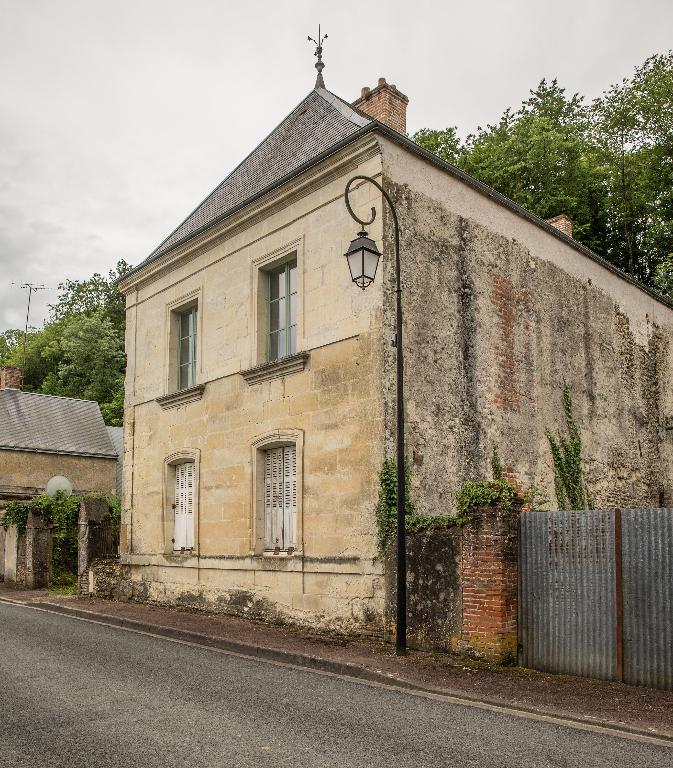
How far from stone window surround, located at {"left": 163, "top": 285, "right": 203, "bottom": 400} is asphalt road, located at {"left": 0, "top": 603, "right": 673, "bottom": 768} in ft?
23.2

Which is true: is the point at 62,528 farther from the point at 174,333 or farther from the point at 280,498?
the point at 280,498

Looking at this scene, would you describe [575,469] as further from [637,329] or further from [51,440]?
[51,440]

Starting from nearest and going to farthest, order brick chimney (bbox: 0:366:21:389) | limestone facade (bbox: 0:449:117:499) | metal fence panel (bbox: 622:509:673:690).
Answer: metal fence panel (bbox: 622:509:673:690), limestone facade (bbox: 0:449:117:499), brick chimney (bbox: 0:366:21:389)

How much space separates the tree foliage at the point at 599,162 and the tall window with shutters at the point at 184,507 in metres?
16.0

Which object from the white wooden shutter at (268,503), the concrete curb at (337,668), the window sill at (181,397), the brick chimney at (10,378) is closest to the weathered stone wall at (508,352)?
the concrete curb at (337,668)

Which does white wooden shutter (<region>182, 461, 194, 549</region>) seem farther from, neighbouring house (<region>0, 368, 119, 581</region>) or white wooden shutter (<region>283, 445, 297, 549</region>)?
neighbouring house (<region>0, 368, 119, 581</region>)

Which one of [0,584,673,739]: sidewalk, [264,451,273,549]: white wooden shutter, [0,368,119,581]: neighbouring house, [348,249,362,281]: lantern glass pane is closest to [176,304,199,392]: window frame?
[264,451,273,549]: white wooden shutter

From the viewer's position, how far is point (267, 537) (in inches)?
496

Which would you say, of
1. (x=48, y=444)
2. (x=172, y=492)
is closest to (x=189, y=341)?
(x=172, y=492)

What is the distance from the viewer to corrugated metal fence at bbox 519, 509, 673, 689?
753 cm

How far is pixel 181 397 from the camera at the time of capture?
1462 cm

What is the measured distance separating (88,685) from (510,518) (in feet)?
15.6

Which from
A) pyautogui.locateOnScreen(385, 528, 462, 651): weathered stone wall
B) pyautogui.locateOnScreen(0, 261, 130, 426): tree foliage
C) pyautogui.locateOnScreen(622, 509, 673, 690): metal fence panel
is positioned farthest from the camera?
pyautogui.locateOnScreen(0, 261, 130, 426): tree foliage

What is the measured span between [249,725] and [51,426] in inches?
1162
